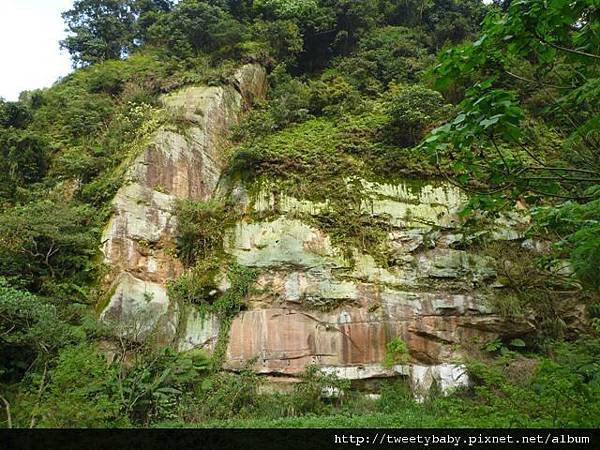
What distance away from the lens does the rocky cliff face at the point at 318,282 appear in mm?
9984

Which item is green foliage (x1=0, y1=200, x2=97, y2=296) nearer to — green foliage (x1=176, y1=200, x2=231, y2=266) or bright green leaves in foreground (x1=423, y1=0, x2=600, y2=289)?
green foliage (x1=176, y1=200, x2=231, y2=266)

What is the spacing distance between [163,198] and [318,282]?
16.6ft

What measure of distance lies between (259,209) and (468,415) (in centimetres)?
829

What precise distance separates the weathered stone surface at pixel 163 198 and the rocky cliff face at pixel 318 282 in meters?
0.03

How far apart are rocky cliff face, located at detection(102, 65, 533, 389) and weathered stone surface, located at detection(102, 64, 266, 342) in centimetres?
3

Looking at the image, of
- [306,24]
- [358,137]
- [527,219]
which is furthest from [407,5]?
[527,219]

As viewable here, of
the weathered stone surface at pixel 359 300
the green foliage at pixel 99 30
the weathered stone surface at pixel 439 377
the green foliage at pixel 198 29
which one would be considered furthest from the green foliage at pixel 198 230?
the green foliage at pixel 99 30

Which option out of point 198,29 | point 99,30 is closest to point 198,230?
point 198,29

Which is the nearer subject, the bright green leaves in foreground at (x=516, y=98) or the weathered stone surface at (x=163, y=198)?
the bright green leaves in foreground at (x=516, y=98)

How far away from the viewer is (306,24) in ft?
61.1

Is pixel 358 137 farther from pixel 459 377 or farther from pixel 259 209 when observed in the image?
pixel 459 377

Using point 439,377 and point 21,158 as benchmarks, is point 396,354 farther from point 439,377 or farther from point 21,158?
point 21,158

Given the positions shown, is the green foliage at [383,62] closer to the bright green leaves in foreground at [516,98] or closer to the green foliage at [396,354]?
the green foliage at [396,354]

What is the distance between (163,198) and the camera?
477 inches
